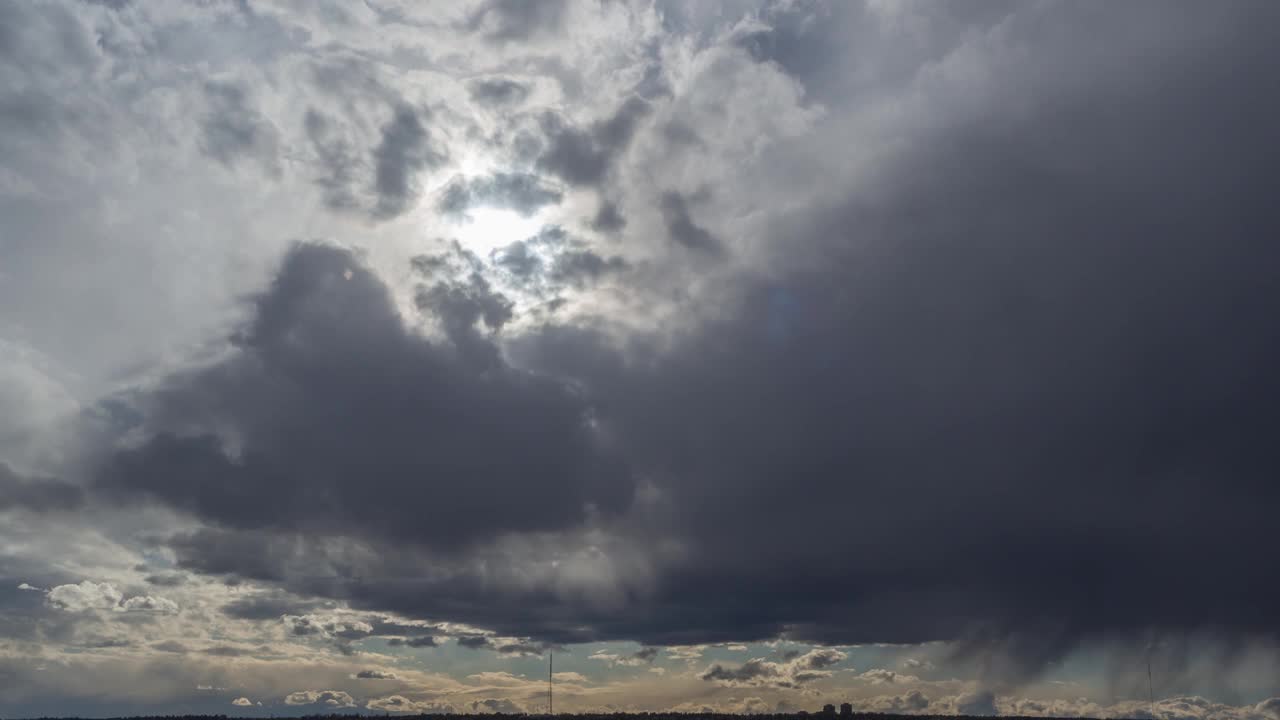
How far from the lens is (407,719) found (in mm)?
196125

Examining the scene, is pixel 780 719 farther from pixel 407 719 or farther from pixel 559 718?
pixel 407 719

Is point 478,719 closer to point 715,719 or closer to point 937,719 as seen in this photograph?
point 715,719

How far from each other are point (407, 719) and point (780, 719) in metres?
100

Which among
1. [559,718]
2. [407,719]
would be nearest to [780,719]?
[559,718]

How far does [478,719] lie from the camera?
7825 inches

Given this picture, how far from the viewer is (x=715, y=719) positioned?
7854 inches

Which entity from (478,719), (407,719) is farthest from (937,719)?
(407,719)

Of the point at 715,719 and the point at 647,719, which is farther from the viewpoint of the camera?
the point at 715,719

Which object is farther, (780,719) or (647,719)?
(780,719)

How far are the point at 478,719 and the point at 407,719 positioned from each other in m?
18.6

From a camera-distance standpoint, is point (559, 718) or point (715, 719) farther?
point (715, 719)

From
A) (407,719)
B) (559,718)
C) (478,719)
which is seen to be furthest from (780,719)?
(407,719)

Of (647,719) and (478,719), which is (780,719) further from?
Answer: (478,719)

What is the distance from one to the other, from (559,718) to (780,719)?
198 ft
